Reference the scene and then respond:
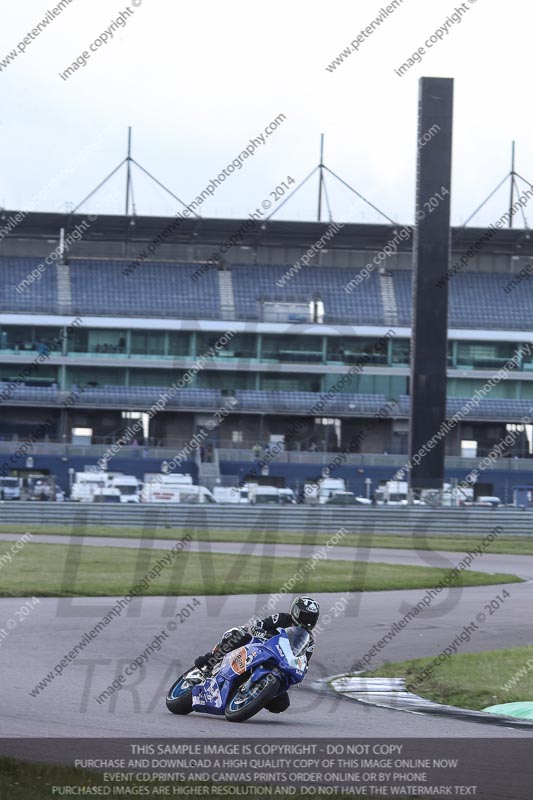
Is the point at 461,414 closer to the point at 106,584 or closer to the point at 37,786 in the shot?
the point at 106,584

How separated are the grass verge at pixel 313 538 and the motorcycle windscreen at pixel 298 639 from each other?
25.8 m

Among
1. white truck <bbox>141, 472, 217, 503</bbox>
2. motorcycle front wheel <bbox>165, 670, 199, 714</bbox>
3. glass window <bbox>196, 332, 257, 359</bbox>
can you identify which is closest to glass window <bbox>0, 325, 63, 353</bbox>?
glass window <bbox>196, 332, 257, 359</bbox>

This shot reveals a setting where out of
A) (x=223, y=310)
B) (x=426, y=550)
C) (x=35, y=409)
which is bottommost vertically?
(x=426, y=550)

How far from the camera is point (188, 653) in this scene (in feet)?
49.0

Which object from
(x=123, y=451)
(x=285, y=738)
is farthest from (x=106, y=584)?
(x=123, y=451)

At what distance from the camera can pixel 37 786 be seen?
23.7 ft

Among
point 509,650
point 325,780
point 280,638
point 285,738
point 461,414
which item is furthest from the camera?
point 461,414

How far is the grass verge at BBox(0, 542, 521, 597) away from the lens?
22.6 metres

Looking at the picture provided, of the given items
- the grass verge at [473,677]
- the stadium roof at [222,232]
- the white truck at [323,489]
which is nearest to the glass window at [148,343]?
the stadium roof at [222,232]

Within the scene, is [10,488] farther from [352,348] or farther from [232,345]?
[352,348]

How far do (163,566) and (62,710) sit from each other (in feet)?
53.3

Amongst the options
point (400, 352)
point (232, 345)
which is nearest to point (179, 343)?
point (232, 345)

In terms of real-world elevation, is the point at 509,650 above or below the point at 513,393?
below

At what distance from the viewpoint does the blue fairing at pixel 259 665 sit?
9.79 m
